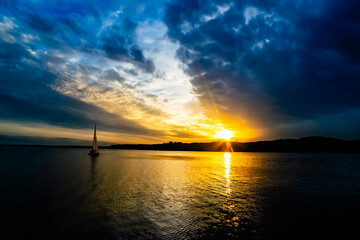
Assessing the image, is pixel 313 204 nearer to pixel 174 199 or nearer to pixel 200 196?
pixel 200 196

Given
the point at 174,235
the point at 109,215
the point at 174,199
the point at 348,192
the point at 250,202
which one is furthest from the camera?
the point at 348,192

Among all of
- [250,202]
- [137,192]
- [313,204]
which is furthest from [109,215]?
[313,204]

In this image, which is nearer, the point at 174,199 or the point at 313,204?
the point at 313,204

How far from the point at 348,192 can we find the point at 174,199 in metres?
28.8

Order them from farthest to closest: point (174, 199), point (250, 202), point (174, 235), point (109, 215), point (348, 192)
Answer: point (348, 192) → point (174, 199) → point (250, 202) → point (109, 215) → point (174, 235)

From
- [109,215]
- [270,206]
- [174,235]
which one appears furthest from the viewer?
[270,206]

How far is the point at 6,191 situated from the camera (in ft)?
91.5

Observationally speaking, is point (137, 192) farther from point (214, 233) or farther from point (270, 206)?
point (270, 206)

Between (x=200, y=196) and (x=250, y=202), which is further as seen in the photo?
(x=200, y=196)

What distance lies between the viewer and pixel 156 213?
1903 cm

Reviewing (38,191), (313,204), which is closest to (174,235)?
(313,204)

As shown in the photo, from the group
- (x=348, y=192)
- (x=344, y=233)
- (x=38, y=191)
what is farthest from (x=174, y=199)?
(x=348, y=192)

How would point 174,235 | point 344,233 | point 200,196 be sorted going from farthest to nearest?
point 200,196 → point 344,233 → point 174,235

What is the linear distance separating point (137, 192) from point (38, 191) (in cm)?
1561
